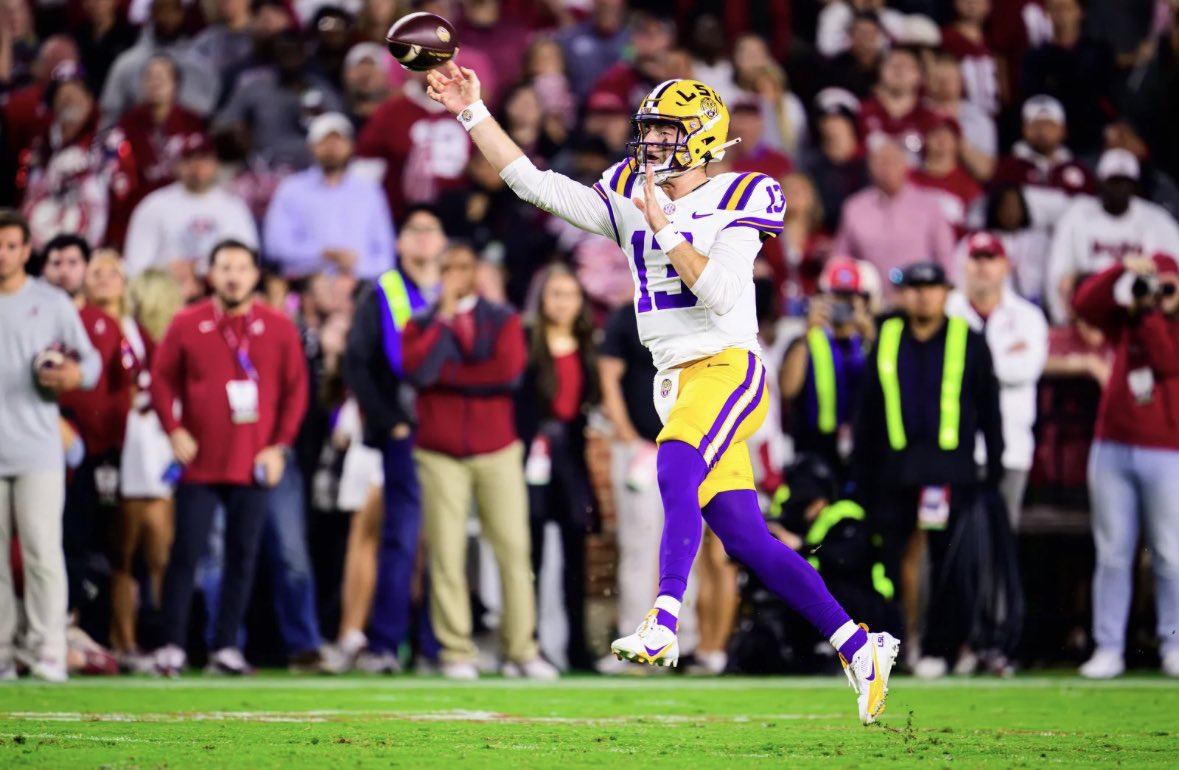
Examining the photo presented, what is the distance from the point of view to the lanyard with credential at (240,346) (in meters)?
10.4

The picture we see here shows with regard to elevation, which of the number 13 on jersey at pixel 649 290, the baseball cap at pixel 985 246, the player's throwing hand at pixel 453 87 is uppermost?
the player's throwing hand at pixel 453 87

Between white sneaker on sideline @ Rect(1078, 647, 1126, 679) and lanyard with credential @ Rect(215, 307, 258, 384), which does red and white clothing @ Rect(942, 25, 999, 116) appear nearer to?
white sneaker on sideline @ Rect(1078, 647, 1126, 679)

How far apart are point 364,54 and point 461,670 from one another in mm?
5742

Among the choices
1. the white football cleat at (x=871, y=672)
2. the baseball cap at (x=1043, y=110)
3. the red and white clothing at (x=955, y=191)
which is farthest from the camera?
the baseball cap at (x=1043, y=110)

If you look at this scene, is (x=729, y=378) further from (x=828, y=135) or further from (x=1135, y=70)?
(x=1135, y=70)

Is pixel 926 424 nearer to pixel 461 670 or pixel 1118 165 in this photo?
pixel 461 670

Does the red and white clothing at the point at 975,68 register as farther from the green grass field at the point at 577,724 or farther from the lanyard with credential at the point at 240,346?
the lanyard with credential at the point at 240,346

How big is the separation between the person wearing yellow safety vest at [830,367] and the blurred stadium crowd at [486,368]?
0.06ft

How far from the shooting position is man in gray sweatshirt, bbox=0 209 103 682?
9312 mm

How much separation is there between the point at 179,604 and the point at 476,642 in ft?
8.18

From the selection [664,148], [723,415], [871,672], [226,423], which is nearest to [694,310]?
[723,415]

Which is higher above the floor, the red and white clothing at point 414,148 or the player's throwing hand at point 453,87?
the red and white clothing at point 414,148

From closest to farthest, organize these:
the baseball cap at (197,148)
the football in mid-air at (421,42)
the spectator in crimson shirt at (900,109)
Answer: the football in mid-air at (421,42), the baseball cap at (197,148), the spectator in crimson shirt at (900,109)

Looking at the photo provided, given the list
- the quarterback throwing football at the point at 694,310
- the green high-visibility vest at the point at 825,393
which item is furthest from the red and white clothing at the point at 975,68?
the quarterback throwing football at the point at 694,310
